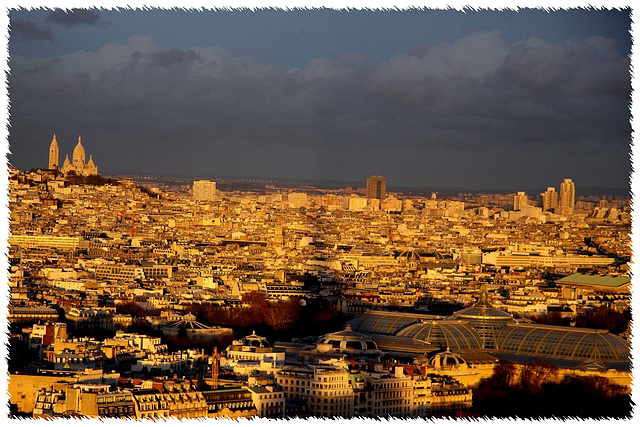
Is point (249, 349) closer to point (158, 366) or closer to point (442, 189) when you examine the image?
point (158, 366)

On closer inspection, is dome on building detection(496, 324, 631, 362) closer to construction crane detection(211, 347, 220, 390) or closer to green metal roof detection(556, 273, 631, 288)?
construction crane detection(211, 347, 220, 390)

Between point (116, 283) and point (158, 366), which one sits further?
point (116, 283)

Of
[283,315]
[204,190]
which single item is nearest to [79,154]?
[204,190]

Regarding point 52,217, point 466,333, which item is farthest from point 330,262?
point 466,333

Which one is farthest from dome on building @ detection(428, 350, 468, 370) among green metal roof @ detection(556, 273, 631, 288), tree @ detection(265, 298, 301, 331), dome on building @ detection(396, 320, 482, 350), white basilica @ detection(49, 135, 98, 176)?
white basilica @ detection(49, 135, 98, 176)

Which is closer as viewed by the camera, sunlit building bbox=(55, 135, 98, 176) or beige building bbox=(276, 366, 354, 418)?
beige building bbox=(276, 366, 354, 418)

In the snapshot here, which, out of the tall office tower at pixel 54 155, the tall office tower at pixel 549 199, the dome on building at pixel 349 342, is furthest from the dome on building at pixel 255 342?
the tall office tower at pixel 549 199
